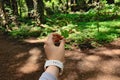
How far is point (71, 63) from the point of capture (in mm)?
8656

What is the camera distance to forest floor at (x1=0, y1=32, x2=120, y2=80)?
775 centimetres

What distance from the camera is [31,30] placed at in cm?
1449

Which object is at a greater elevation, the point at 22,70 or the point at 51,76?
the point at 51,76

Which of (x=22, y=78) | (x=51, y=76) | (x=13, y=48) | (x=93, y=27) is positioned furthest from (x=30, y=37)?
(x=51, y=76)

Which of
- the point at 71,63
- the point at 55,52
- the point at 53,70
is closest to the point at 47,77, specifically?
the point at 53,70

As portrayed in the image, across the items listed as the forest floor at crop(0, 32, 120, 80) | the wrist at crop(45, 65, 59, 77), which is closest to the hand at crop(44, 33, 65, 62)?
the wrist at crop(45, 65, 59, 77)

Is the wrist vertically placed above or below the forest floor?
above

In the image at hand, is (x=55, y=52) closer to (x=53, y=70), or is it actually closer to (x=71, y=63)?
(x=53, y=70)

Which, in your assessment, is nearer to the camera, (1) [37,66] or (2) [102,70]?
(2) [102,70]

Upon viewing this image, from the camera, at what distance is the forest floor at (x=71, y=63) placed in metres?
7.75

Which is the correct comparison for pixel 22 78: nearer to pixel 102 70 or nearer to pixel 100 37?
pixel 102 70

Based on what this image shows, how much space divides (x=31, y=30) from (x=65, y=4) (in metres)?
13.1

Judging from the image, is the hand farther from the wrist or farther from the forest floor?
the forest floor

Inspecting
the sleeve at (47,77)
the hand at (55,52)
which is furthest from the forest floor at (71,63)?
the sleeve at (47,77)
